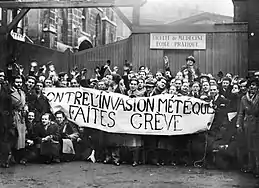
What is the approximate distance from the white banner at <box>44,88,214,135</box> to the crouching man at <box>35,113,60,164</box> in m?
0.40

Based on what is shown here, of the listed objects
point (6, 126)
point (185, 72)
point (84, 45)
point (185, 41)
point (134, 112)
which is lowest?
point (6, 126)

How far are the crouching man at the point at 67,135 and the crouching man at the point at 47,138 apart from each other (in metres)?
0.12

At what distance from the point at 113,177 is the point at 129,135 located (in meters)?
1.47

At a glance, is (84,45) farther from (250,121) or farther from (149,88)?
(250,121)

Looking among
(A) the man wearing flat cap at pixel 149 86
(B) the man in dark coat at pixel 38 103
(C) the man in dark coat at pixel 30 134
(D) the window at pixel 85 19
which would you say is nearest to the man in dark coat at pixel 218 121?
(A) the man wearing flat cap at pixel 149 86

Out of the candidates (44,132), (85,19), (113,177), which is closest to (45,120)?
(44,132)

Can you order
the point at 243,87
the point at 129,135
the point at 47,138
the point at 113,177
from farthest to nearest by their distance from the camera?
the point at 129,135, the point at 47,138, the point at 243,87, the point at 113,177

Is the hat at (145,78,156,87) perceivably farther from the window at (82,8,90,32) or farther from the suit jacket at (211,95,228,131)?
the window at (82,8,90,32)

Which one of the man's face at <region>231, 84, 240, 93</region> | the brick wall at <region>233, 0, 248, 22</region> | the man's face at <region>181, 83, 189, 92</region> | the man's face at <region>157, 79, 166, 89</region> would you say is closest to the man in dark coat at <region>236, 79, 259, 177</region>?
the man's face at <region>231, 84, 240, 93</region>

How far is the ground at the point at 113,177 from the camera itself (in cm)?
717

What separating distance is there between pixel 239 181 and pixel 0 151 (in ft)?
14.8

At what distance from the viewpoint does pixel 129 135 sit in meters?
9.05

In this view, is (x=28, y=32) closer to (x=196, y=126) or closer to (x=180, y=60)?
(x=180, y=60)

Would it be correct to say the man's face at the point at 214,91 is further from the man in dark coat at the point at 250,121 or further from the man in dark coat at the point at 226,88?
Answer: the man in dark coat at the point at 250,121
